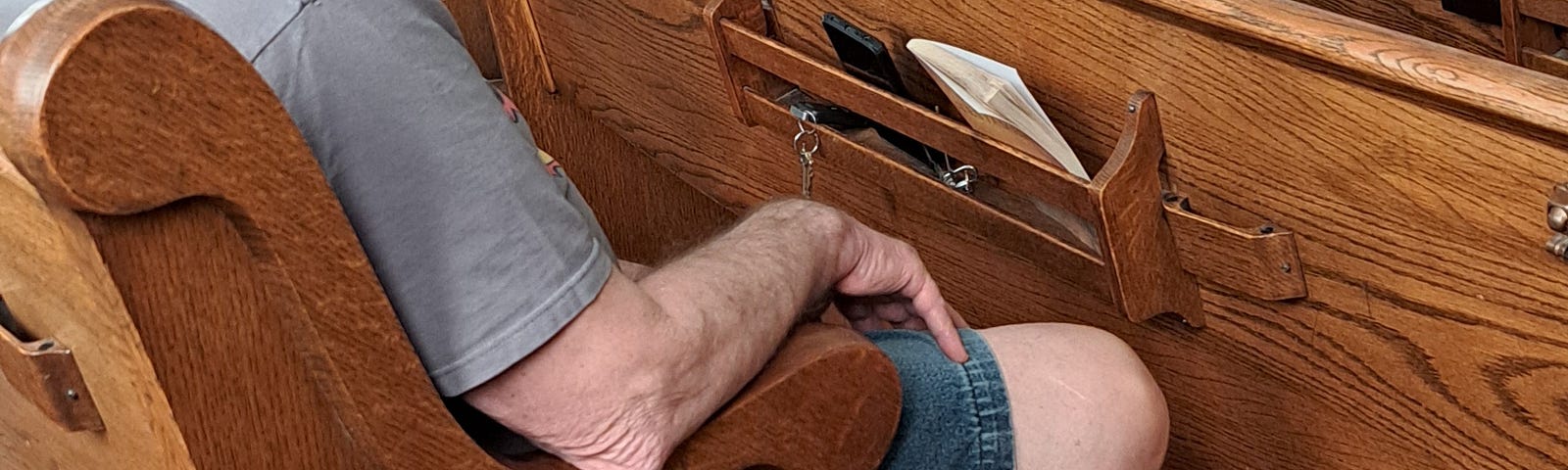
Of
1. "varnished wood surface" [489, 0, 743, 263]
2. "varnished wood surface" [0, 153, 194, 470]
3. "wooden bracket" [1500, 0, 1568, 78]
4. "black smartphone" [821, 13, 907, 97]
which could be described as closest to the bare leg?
"black smartphone" [821, 13, 907, 97]

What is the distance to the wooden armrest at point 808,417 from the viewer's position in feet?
3.54

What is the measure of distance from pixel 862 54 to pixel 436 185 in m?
0.52

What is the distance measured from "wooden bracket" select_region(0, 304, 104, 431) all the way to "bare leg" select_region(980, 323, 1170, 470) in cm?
61

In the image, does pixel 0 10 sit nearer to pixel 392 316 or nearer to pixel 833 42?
pixel 392 316

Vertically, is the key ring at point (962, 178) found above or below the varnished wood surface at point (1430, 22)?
below

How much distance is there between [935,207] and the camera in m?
1.43

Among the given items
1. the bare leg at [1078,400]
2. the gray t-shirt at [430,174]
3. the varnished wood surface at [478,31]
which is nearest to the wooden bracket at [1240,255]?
the bare leg at [1078,400]

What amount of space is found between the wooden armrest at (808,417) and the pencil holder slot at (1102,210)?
0.19m

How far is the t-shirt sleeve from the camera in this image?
35.8 inches

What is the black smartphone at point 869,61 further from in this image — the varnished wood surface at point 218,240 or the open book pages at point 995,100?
the varnished wood surface at point 218,240

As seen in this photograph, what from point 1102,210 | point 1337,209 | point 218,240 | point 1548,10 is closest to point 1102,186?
point 1102,210

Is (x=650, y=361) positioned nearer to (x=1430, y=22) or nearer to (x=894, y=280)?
(x=894, y=280)

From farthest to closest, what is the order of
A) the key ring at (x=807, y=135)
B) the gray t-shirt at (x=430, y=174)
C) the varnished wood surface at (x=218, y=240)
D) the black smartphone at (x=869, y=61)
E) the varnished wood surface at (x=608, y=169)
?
the varnished wood surface at (x=608, y=169), the key ring at (x=807, y=135), the black smartphone at (x=869, y=61), the gray t-shirt at (x=430, y=174), the varnished wood surface at (x=218, y=240)

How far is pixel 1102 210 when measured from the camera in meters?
1.17
